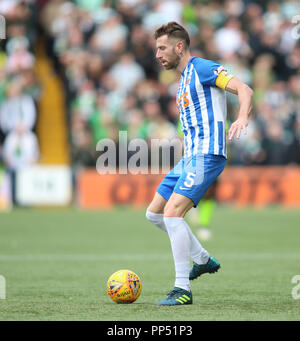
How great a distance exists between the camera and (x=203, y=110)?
255 inches

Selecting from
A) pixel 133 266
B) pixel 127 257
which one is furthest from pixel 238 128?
pixel 127 257

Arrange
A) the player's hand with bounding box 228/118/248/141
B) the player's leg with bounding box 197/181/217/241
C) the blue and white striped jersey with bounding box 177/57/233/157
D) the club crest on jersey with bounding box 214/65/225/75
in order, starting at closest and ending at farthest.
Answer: the player's hand with bounding box 228/118/248/141 → the club crest on jersey with bounding box 214/65/225/75 → the blue and white striped jersey with bounding box 177/57/233/157 → the player's leg with bounding box 197/181/217/241

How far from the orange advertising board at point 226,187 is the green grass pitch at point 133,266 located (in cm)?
143

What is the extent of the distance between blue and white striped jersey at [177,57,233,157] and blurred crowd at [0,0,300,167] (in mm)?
10521

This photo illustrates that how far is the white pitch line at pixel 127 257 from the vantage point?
964cm

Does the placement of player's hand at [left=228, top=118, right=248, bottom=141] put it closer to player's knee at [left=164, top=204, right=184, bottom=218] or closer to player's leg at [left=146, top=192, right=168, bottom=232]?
player's knee at [left=164, top=204, right=184, bottom=218]

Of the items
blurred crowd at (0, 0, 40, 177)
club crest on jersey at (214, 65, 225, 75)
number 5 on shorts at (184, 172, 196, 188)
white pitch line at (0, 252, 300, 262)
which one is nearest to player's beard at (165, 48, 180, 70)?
club crest on jersey at (214, 65, 225, 75)

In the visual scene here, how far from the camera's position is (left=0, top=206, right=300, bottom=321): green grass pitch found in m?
5.97

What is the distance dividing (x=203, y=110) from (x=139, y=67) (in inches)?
496

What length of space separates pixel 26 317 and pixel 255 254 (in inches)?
201

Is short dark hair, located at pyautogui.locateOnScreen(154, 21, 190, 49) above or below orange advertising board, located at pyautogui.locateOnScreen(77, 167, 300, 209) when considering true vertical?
above

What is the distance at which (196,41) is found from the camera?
63.3 feet
